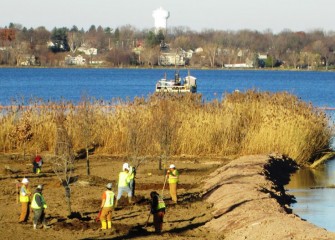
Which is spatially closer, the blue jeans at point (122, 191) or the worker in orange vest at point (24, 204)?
the worker in orange vest at point (24, 204)

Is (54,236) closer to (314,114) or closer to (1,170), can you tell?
(1,170)

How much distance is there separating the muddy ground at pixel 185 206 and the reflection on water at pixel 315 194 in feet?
1.78

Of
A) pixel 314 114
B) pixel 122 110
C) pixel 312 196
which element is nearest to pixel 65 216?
pixel 312 196

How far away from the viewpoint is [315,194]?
1155 inches

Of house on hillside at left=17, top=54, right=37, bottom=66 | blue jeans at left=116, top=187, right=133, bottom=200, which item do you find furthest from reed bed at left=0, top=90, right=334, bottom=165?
house on hillside at left=17, top=54, right=37, bottom=66

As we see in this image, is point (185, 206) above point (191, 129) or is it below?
below

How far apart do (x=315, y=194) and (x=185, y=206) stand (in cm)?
682

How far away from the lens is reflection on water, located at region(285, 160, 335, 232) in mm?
24856

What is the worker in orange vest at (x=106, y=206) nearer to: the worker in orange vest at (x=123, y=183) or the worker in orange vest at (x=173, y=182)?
the worker in orange vest at (x=123, y=183)

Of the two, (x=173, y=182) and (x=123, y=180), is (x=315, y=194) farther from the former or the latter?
(x=123, y=180)

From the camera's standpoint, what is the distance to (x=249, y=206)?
22531 mm

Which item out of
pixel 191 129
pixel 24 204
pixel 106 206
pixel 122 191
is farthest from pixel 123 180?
pixel 191 129

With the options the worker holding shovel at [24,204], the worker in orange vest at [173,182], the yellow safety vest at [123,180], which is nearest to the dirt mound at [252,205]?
the worker in orange vest at [173,182]

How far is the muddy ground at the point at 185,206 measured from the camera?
20.2 m
